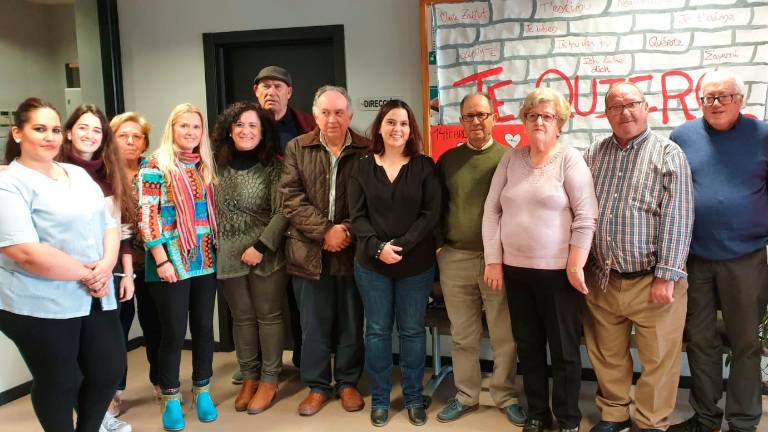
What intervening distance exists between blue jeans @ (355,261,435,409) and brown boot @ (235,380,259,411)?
24.9 inches

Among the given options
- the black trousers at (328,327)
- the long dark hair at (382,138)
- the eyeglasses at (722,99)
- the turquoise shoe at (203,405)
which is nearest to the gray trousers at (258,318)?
the black trousers at (328,327)

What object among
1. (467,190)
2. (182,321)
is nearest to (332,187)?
(467,190)

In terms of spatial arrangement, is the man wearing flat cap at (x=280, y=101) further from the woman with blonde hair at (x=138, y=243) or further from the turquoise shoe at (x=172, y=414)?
the turquoise shoe at (x=172, y=414)

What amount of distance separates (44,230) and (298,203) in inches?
39.7

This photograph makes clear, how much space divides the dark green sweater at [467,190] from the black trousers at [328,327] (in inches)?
22.3

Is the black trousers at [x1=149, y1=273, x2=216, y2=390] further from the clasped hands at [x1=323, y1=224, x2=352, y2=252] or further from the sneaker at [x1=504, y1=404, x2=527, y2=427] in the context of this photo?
the sneaker at [x1=504, y1=404, x2=527, y2=427]

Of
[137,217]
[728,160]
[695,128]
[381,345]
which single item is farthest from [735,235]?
[137,217]

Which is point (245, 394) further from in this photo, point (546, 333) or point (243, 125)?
point (546, 333)

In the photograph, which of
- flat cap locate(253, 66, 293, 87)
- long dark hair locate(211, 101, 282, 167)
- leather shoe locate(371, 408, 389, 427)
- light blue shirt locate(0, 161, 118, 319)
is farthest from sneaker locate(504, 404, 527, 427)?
flat cap locate(253, 66, 293, 87)

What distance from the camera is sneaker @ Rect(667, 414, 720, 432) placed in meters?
2.46

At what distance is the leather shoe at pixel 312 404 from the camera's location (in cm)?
282

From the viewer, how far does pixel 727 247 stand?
7.52 feet

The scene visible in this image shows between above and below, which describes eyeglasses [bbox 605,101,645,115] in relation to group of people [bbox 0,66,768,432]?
above

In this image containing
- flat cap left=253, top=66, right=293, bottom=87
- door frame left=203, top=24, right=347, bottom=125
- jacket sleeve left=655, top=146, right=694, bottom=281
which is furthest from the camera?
door frame left=203, top=24, right=347, bottom=125
